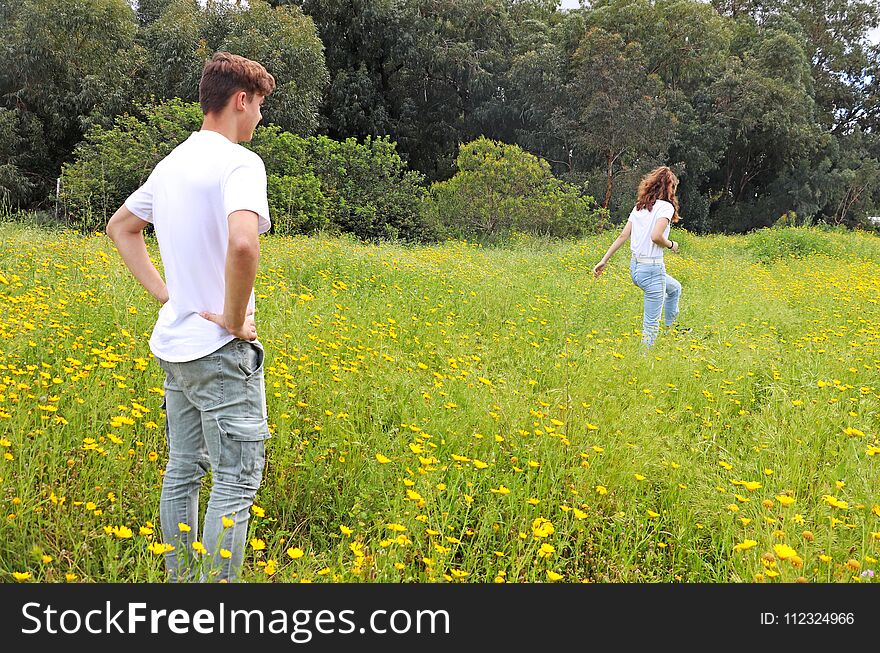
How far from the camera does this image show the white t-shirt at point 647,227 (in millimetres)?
5578

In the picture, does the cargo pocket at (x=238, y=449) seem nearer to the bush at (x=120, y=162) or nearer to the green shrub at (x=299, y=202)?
the green shrub at (x=299, y=202)

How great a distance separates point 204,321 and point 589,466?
72.3 inches

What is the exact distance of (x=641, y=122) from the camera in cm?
2458

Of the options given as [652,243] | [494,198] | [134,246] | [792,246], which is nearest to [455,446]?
[134,246]

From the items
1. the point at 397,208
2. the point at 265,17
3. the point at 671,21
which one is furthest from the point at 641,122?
the point at 265,17

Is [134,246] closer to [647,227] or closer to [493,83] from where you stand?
[647,227]

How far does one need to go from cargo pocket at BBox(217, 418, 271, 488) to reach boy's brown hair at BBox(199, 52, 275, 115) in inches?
35.8

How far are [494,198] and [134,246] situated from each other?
15.6 m

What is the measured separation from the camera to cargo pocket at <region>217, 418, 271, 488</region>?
2020mm

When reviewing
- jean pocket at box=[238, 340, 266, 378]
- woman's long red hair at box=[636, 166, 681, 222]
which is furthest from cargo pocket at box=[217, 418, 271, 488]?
woman's long red hair at box=[636, 166, 681, 222]

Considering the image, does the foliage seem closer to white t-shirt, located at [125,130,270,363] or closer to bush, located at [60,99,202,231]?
bush, located at [60,99,202,231]

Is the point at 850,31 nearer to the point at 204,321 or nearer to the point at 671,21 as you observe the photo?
the point at 671,21

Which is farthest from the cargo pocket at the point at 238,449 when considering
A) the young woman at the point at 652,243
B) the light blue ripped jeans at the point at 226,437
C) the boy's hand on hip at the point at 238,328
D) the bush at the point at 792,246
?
the bush at the point at 792,246

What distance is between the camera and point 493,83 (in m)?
26.8
